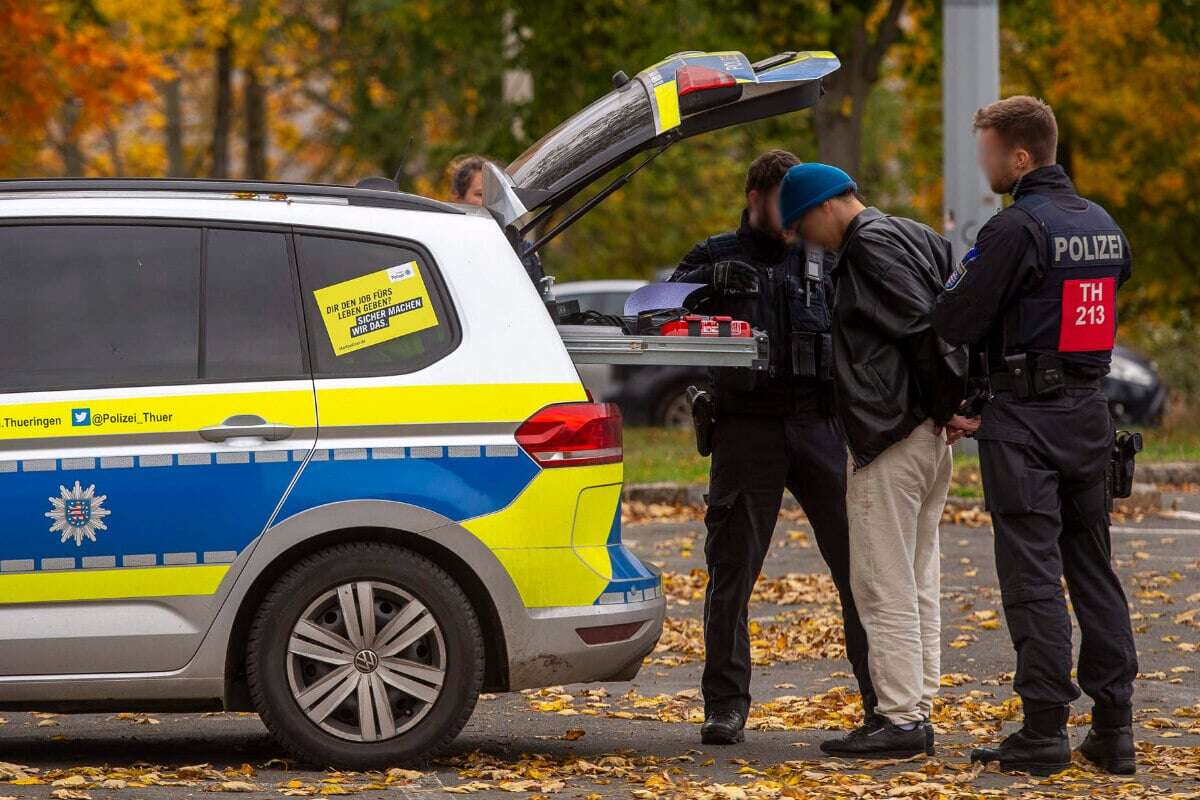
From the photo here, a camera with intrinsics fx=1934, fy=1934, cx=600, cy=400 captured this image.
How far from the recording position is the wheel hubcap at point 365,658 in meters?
5.76

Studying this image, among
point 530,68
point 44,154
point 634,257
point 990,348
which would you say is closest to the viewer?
point 990,348

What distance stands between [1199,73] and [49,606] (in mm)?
22384

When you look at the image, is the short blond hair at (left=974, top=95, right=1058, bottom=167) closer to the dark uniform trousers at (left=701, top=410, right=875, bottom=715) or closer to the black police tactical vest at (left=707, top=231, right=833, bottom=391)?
the black police tactical vest at (left=707, top=231, right=833, bottom=391)

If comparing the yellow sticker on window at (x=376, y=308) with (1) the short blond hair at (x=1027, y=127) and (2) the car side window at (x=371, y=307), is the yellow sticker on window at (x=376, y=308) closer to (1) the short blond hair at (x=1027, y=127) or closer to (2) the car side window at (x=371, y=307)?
(2) the car side window at (x=371, y=307)

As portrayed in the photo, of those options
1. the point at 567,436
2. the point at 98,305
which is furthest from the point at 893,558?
the point at 98,305

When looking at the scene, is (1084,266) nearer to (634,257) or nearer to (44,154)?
(634,257)

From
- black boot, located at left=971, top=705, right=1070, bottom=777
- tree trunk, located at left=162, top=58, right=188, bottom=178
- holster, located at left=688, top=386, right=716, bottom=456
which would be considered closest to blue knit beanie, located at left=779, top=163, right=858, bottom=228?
holster, located at left=688, top=386, right=716, bottom=456

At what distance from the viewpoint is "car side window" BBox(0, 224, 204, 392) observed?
5.75 meters

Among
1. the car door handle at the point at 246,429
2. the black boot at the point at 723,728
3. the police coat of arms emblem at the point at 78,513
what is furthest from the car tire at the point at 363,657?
the black boot at the point at 723,728

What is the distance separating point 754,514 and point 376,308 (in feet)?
5.06

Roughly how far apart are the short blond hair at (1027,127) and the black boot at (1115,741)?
173cm

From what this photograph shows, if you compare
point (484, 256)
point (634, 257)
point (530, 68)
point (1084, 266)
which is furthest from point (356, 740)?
point (634, 257)

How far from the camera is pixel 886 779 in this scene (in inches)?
231

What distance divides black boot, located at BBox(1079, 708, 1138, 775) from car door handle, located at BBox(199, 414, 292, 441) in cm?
267
